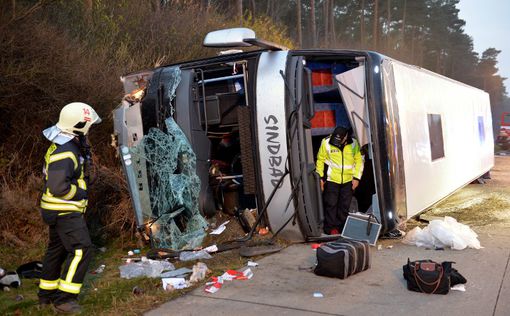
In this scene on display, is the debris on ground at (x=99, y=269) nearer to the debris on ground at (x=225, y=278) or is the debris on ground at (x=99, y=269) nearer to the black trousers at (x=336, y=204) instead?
the debris on ground at (x=225, y=278)

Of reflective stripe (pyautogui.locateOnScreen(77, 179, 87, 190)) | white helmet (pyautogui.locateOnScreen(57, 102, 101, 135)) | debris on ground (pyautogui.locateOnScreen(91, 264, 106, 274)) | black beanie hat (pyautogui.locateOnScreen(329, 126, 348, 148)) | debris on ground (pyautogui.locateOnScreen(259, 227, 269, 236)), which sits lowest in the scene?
debris on ground (pyautogui.locateOnScreen(91, 264, 106, 274))

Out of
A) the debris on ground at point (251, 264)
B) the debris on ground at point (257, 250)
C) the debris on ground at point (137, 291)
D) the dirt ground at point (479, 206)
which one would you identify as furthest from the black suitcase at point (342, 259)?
the dirt ground at point (479, 206)

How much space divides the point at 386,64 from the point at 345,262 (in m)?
2.50

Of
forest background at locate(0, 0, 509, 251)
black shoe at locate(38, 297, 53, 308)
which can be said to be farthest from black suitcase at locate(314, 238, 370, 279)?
forest background at locate(0, 0, 509, 251)

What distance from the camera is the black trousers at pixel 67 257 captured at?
13.5ft

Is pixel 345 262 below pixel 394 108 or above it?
below

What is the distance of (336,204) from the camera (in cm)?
664

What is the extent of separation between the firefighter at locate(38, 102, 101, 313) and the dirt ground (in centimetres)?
552

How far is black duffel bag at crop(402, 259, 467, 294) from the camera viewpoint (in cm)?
435

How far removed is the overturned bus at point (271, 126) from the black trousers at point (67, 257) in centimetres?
185

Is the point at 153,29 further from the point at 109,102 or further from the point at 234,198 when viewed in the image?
the point at 234,198

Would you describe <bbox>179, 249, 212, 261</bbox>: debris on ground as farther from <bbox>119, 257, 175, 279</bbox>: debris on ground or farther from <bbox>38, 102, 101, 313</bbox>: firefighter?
<bbox>38, 102, 101, 313</bbox>: firefighter

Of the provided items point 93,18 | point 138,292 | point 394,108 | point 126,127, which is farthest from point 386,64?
point 93,18

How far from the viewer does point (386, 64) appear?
615 cm
